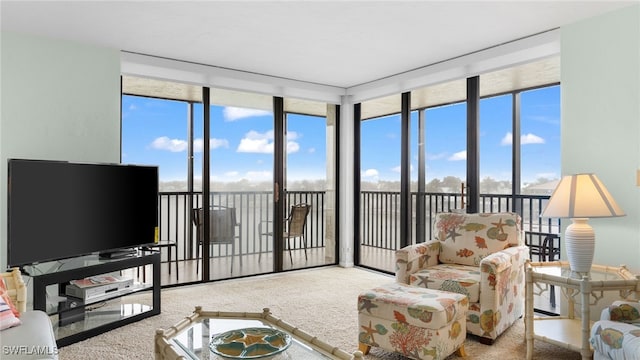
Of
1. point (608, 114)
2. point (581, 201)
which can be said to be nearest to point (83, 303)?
point (581, 201)

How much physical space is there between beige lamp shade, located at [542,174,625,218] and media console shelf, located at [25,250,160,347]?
3.12 m

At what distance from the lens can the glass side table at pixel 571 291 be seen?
2447mm

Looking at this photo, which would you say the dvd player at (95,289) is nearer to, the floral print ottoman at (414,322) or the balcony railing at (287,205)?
the balcony railing at (287,205)

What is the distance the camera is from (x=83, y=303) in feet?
10.4

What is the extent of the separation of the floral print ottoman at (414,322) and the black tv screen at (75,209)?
6.96 feet

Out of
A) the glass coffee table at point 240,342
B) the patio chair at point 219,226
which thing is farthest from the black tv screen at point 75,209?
the glass coffee table at point 240,342

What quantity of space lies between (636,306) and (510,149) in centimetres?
344

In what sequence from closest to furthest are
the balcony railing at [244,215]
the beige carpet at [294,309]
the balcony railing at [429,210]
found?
the beige carpet at [294,309]
the balcony railing at [244,215]
the balcony railing at [429,210]

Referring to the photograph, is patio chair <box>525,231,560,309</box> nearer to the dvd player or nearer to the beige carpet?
the beige carpet

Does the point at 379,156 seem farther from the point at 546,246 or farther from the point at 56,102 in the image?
the point at 56,102

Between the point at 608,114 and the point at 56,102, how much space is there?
4361 mm

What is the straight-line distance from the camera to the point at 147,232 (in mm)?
3738

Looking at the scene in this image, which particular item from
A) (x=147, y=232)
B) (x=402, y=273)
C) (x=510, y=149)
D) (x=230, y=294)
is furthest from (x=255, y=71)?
(x=510, y=149)

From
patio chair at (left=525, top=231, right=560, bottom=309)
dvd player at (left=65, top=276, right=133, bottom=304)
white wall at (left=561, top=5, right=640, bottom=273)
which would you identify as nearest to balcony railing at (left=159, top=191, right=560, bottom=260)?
patio chair at (left=525, top=231, right=560, bottom=309)
